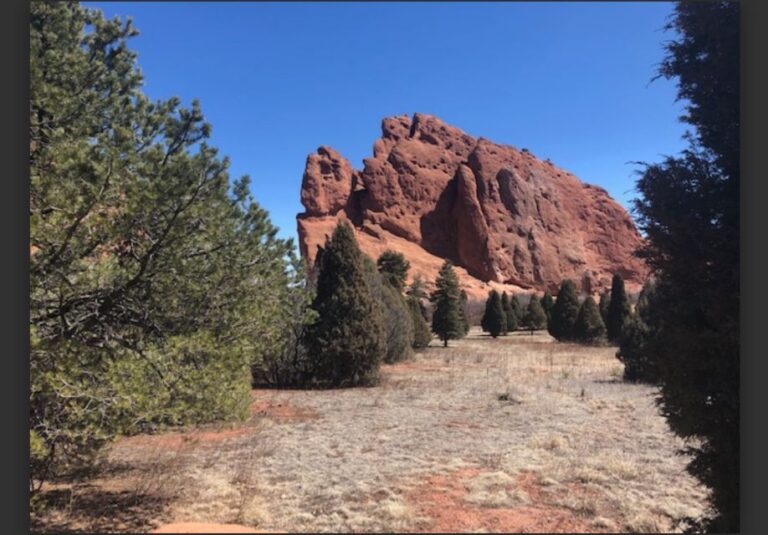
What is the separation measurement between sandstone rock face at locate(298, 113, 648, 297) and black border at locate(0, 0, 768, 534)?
76323 mm

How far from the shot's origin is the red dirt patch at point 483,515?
186 inches

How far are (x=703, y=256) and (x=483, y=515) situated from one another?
Result: 3277 millimetres

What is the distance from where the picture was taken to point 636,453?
7.57 meters

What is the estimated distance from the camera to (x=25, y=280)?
3.40 metres

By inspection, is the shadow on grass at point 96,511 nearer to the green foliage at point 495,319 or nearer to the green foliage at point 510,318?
the green foliage at point 495,319

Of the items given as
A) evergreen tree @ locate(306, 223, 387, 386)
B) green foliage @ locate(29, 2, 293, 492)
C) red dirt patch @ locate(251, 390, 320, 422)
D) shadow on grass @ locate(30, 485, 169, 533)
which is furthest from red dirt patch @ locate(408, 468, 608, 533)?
evergreen tree @ locate(306, 223, 387, 386)

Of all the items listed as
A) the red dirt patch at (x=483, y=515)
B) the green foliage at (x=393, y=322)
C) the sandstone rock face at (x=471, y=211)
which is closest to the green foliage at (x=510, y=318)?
the green foliage at (x=393, y=322)

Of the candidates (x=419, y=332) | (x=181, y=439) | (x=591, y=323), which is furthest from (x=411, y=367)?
(x=591, y=323)

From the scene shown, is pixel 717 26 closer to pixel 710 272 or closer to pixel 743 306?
pixel 710 272

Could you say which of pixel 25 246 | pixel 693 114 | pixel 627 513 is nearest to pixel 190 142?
pixel 25 246

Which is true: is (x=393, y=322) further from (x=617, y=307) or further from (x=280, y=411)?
(x=617, y=307)

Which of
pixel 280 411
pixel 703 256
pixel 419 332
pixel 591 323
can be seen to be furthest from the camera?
pixel 591 323

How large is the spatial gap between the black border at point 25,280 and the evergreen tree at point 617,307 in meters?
26.7

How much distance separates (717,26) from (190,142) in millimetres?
4740
